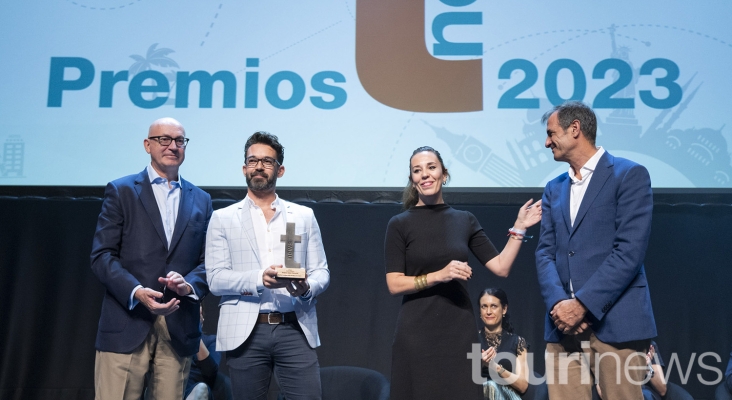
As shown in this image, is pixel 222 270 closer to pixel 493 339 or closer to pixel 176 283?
pixel 176 283

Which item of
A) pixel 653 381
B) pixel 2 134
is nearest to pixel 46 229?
pixel 2 134

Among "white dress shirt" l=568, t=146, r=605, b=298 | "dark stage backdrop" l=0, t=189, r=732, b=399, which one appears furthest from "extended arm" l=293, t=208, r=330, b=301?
"dark stage backdrop" l=0, t=189, r=732, b=399

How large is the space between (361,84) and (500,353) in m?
2.01

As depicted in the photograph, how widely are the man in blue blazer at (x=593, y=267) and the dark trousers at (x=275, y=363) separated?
0.99 metres

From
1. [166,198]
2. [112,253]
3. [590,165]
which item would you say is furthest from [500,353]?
[112,253]

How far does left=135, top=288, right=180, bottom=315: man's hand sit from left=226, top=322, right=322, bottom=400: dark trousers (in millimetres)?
332

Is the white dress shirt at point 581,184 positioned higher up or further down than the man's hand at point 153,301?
higher up

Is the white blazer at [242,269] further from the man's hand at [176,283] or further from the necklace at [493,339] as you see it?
the necklace at [493,339]

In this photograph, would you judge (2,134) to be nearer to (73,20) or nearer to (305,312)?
(73,20)

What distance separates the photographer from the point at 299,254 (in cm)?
257

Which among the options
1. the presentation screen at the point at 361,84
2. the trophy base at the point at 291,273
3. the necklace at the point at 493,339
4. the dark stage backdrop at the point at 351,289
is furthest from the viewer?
the dark stage backdrop at the point at 351,289

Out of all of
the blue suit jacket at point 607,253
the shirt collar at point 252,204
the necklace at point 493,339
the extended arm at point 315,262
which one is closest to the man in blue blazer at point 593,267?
the blue suit jacket at point 607,253

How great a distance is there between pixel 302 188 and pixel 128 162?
122 cm

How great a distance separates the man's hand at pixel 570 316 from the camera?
6.97ft
